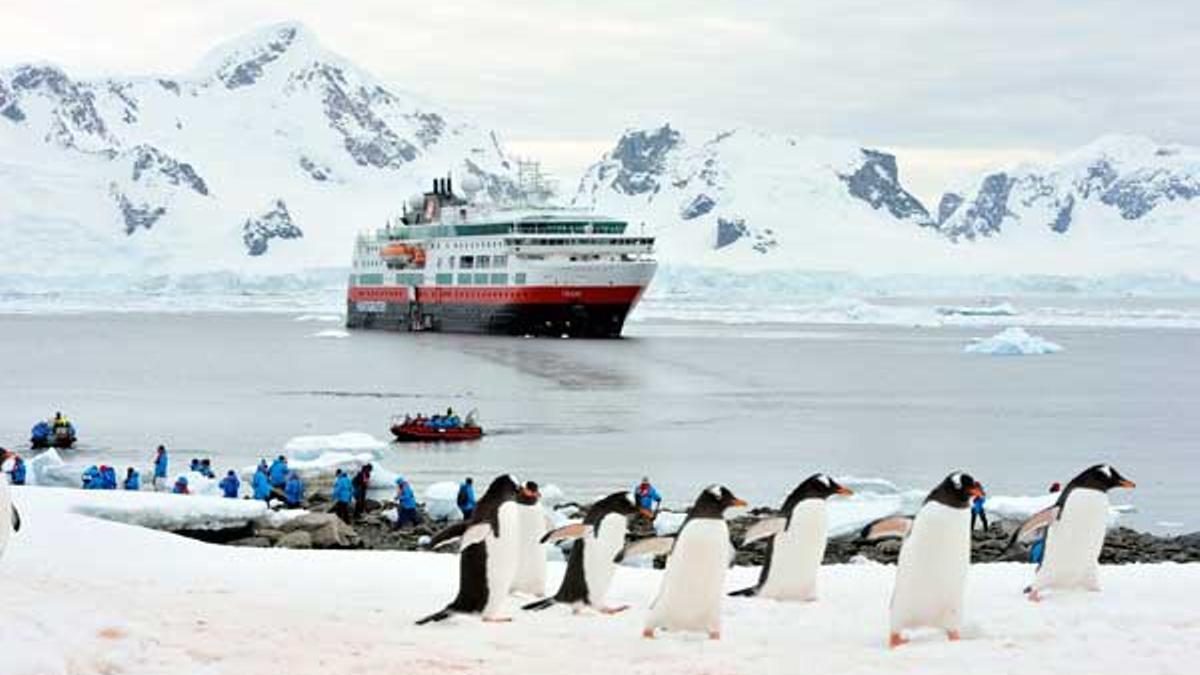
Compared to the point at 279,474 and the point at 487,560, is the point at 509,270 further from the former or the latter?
the point at 487,560

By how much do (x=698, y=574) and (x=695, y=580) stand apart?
0.13 feet

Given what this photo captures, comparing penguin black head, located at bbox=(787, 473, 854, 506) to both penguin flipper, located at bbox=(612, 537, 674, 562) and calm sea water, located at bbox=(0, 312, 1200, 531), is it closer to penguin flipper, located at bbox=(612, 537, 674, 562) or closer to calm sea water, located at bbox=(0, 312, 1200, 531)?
penguin flipper, located at bbox=(612, 537, 674, 562)

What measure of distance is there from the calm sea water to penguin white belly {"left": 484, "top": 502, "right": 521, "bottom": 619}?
14.9 m

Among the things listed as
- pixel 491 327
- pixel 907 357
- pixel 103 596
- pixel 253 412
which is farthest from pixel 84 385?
pixel 103 596

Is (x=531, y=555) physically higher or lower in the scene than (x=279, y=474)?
higher

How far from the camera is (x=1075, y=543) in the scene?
11.1m

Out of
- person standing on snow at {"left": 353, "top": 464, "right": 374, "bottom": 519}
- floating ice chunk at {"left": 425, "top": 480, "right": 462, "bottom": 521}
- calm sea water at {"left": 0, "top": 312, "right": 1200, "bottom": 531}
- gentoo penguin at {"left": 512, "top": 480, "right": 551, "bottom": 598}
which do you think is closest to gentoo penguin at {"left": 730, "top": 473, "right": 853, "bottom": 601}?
gentoo penguin at {"left": 512, "top": 480, "right": 551, "bottom": 598}

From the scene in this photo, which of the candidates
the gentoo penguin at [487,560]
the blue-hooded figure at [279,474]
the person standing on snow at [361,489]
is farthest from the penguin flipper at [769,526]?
the blue-hooded figure at [279,474]

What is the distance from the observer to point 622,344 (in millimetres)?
76250

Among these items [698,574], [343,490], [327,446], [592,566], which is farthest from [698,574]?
[327,446]

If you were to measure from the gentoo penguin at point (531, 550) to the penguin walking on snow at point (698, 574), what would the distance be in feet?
6.96

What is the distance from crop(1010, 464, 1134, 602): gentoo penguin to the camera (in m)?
11.1

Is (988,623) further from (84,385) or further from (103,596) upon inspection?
(84,385)

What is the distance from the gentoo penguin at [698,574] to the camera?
9.91 m
